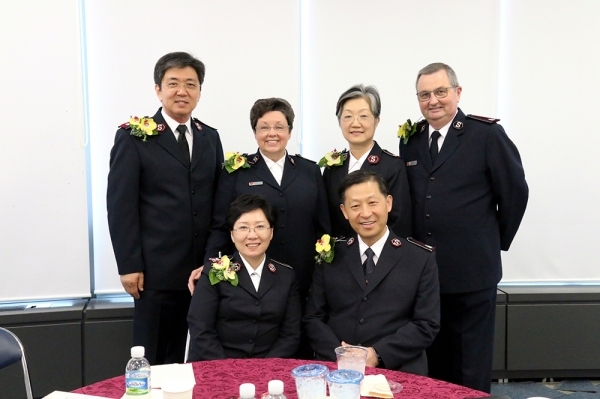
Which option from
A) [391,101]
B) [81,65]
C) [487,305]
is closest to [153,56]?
[81,65]

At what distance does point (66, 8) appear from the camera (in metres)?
3.24

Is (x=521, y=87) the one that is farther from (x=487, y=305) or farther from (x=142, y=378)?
(x=142, y=378)

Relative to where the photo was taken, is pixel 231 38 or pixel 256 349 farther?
pixel 231 38

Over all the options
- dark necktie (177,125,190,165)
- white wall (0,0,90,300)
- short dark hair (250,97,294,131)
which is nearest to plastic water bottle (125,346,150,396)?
dark necktie (177,125,190,165)

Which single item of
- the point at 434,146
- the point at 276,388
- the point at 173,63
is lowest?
the point at 276,388

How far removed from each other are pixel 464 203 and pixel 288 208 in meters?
0.80

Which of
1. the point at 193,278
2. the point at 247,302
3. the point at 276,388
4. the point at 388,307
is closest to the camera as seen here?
the point at 276,388

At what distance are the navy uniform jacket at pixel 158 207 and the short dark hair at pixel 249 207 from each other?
0.98ft

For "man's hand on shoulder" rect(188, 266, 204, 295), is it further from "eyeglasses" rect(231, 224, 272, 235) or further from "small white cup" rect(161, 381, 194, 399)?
"small white cup" rect(161, 381, 194, 399)

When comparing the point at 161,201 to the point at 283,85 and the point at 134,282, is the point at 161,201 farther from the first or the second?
the point at 283,85

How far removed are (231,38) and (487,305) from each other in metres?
2.07

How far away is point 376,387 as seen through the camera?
1.61 meters

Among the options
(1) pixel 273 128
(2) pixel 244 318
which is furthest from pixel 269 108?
(2) pixel 244 318

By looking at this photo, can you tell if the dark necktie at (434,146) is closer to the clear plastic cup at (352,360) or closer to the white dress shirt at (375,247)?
the white dress shirt at (375,247)
